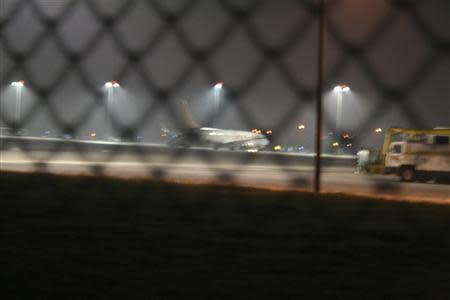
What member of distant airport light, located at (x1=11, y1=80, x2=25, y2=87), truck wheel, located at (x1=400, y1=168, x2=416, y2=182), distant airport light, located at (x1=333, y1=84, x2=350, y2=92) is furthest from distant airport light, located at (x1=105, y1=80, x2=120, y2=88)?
truck wheel, located at (x1=400, y1=168, x2=416, y2=182)

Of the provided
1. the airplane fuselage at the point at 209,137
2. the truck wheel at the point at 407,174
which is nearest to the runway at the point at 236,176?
the truck wheel at the point at 407,174

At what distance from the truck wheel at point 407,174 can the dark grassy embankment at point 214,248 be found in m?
4.62

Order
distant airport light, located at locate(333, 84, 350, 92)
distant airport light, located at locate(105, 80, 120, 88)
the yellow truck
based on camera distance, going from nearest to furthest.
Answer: distant airport light, located at locate(333, 84, 350, 92) < distant airport light, located at locate(105, 80, 120, 88) < the yellow truck

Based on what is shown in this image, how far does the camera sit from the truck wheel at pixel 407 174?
7492mm

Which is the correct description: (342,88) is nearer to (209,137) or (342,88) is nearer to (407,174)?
(209,137)

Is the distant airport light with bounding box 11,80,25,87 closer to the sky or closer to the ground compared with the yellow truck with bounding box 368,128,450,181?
closer to the sky

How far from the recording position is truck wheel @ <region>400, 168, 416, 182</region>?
7492 mm

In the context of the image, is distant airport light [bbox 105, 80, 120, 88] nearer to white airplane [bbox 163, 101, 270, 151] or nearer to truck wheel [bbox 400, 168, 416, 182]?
white airplane [bbox 163, 101, 270, 151]

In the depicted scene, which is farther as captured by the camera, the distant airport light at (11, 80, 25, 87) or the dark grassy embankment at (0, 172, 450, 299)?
the distant airport light at (11, 80, 25, 87)

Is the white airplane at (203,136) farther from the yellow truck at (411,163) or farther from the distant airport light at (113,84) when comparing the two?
the yellow truck at (411,163)

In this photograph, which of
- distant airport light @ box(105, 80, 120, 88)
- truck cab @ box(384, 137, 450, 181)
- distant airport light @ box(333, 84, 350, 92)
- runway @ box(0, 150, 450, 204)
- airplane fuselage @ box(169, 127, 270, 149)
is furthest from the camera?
truck cab @ box(384, 137, 450, 181)

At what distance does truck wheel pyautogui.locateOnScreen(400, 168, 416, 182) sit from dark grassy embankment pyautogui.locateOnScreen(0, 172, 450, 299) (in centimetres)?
462

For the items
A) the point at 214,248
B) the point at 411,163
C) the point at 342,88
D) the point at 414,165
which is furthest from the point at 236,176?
the point at 414,165

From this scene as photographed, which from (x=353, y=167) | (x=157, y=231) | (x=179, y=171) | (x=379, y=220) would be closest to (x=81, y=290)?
(x=157, y=231)
